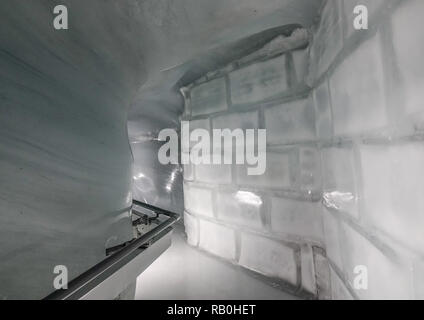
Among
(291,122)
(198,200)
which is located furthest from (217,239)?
(291,122)

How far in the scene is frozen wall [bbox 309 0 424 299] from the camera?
0.38 meters

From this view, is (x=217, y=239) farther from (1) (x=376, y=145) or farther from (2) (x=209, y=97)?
(1) (x=376, y=145)

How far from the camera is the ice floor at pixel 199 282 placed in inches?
42.6

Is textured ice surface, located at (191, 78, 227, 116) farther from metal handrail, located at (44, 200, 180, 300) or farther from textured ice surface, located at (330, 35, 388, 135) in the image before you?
metal handrail, located at (44, 200, 180, 300)

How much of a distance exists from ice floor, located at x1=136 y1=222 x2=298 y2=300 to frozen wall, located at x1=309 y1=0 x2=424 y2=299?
15.9 inches

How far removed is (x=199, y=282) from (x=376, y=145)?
102 centimetres

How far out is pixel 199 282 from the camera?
47.0 inches

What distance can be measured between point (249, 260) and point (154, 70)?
102 cm

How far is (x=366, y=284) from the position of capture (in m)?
0.56

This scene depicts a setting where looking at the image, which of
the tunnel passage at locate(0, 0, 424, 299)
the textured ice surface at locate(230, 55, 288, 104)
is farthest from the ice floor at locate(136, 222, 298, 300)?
the textured ice surface at locate(230, 55, 288, 104)

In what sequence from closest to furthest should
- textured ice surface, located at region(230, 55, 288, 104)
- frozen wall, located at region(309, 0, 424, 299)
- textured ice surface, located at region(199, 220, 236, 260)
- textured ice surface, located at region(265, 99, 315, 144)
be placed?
frozen wall, located at region(309, 0, 424, 299) → textured ice surface, located at region(265, 99, 315, 144) → textured ice surface, located at region(230, 55, 288, 104) → textured ice surface, located at region(199, 220, 236, 260)

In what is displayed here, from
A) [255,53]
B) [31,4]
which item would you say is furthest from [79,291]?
[255,53]

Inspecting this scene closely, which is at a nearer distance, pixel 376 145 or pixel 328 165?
pixel 376 145

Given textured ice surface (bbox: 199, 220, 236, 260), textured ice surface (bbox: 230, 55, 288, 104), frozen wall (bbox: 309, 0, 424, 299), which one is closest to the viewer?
frozen wall (bbox: 309, 0, 424, 299)
